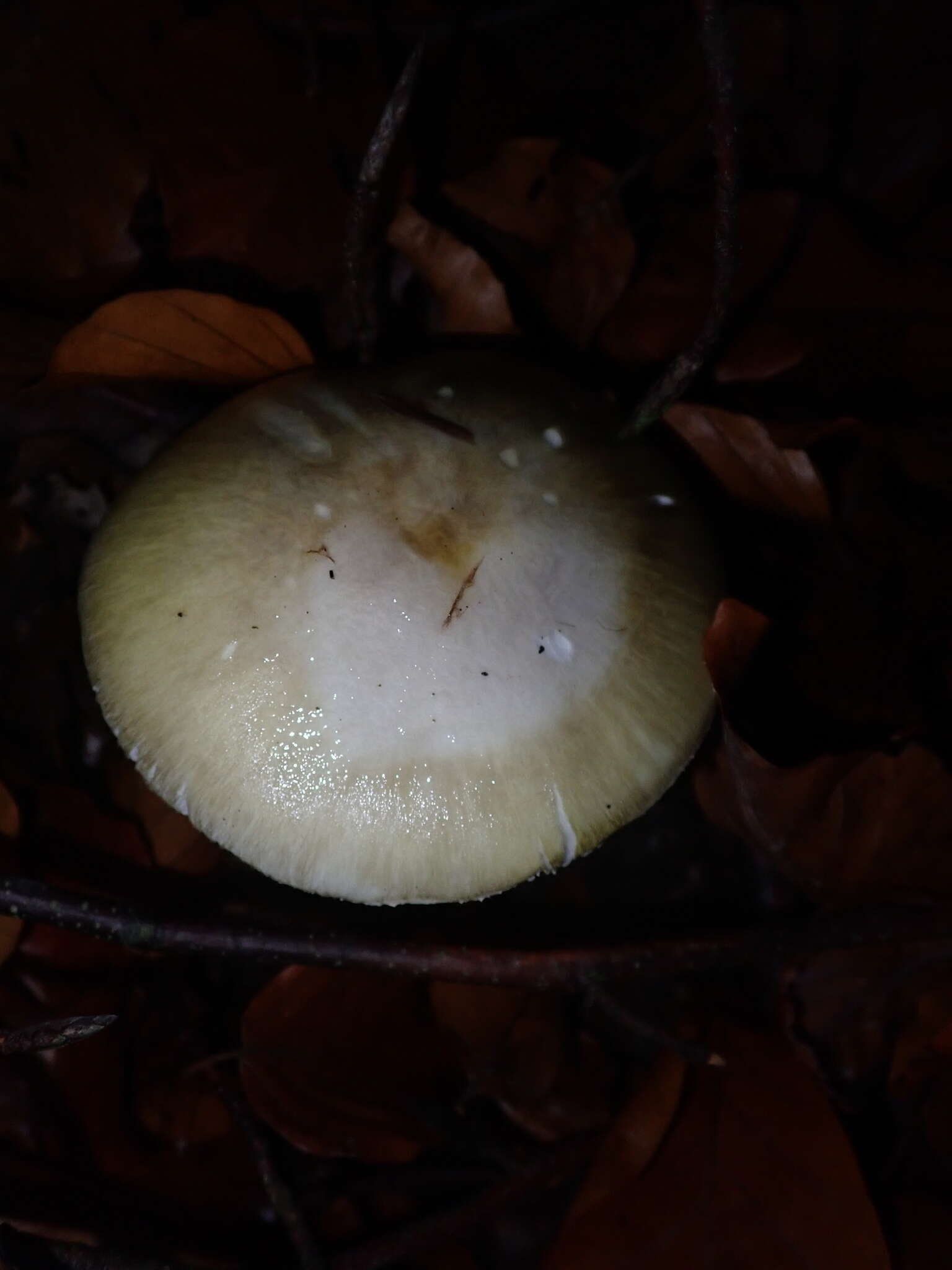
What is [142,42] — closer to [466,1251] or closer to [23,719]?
[23,719]

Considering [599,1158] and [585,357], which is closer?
[599,1158]

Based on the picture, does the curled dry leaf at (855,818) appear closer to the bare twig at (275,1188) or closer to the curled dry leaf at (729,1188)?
the curled dry leaf at (729,1188)

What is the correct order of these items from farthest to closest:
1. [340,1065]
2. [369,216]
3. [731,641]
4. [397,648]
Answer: [340,1065], [369,216], [731,641], [397,648]

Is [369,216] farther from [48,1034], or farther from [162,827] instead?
[48,1034]

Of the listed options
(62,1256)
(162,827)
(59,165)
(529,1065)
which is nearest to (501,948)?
(529,1065)

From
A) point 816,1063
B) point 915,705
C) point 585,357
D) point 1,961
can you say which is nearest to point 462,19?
point 585,357

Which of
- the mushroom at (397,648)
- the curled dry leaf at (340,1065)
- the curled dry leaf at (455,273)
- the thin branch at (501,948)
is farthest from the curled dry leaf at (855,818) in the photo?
the curled dry leaf at (455,273)
